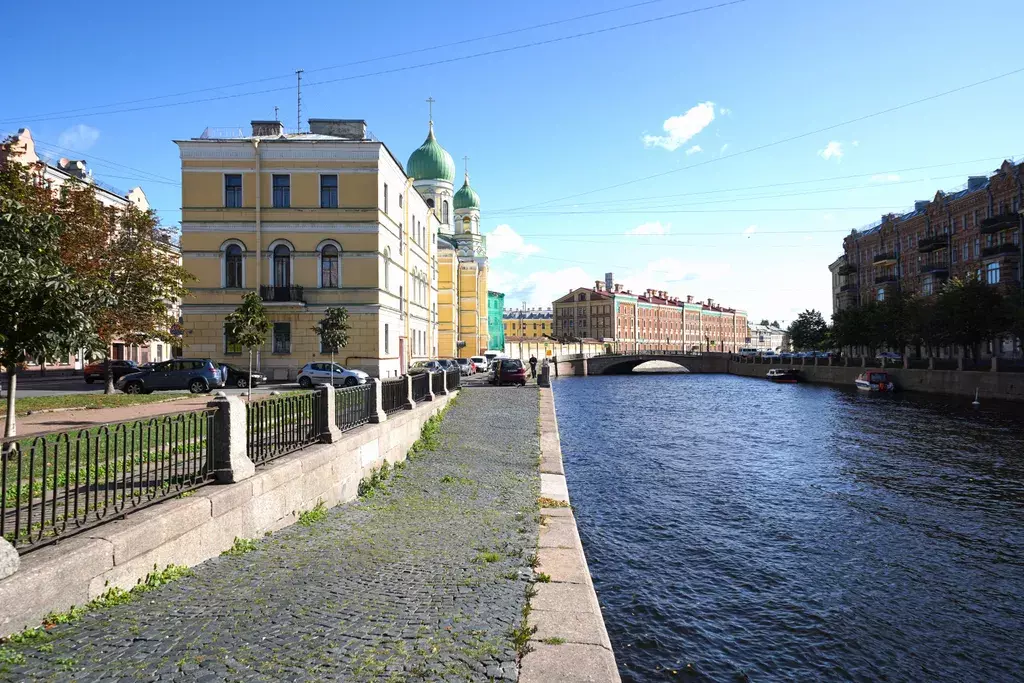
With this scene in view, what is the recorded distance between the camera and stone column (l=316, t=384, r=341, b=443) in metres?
10.7

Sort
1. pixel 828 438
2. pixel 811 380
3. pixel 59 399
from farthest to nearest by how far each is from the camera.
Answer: pixel 811 380 → pixel 828 438 → pixel 59 399

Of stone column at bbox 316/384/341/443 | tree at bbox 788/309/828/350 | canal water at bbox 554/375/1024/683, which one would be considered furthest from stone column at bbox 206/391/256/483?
tree at bbox 788/309/828/350

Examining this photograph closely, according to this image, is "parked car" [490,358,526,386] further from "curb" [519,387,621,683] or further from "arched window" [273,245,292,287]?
"curb" [519,387,621,683]

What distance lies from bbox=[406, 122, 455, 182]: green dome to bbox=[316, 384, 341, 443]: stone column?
62.4m

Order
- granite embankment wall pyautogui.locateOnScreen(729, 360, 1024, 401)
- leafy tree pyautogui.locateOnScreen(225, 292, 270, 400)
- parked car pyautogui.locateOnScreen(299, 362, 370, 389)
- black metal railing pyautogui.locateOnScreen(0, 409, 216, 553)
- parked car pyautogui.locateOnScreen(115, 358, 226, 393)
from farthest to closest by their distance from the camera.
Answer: granite embankment wall pyautogui.locateOnScreen(729, 360, 1024, 401), parked car pyautogui.locateOnScreen(299, 362, 370, 389), parked car pyautogui.locateOnScreen(115, 358, 226, 393), leafy tree pyautogui.locateOnScreen(225, 292, 270, 400), black metal railing pyautogui.locateOnScreen(0, 409, 216, 553)

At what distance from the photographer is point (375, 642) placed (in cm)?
526

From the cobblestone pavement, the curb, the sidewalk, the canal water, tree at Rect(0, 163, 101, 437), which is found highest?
tree at Rect(0, 163, 101, 437)

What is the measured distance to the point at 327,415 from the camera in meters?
10.9

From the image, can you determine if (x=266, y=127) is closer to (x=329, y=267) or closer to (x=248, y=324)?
(x=329, y=267)

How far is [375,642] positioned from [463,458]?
9357mm

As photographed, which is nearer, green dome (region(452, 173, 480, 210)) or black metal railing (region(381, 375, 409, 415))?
black metal railing (region(381, 375, 409, 415))

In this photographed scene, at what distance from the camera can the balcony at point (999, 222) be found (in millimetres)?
46281

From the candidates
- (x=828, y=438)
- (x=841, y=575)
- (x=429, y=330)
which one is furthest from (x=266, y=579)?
(x=429, y=330)

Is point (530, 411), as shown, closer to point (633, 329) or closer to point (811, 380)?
point (811, 380)
